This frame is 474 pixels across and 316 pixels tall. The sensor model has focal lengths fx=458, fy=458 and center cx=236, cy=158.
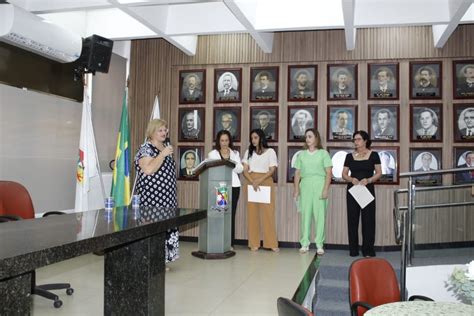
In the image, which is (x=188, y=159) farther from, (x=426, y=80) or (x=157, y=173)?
(x=426, y=80)

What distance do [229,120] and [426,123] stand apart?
2768 millimetres

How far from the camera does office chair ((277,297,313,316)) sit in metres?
1.64

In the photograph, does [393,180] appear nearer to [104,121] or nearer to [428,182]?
[428,182]

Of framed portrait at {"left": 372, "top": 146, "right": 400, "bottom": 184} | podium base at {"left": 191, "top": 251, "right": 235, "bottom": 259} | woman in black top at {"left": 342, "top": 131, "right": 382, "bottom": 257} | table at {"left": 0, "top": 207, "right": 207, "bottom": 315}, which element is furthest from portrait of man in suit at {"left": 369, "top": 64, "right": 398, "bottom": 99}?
table at {"left": 0, "top": 207, "right": 207, "bottom": 315}

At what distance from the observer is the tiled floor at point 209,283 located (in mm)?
3607

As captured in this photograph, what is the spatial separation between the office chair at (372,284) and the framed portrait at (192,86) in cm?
439

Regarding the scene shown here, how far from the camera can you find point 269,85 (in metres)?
6.72

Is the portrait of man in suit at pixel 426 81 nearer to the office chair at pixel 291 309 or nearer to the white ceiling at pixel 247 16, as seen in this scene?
the white ceiling at pixel 247 16

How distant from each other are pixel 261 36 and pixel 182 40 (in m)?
1.19

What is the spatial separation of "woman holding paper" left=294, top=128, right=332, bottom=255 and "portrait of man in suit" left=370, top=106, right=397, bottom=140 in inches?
43.6

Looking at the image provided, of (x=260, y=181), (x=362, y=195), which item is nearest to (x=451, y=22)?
(x=362, y=195)

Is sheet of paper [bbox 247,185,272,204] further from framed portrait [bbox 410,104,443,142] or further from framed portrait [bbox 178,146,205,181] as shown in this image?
framed portrait [bbox 410,104,443,142]

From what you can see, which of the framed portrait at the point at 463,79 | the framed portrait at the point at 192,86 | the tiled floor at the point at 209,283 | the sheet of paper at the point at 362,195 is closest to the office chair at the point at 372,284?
the tiled floor at the point at 209,283

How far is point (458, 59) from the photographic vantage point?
20.5 feet
